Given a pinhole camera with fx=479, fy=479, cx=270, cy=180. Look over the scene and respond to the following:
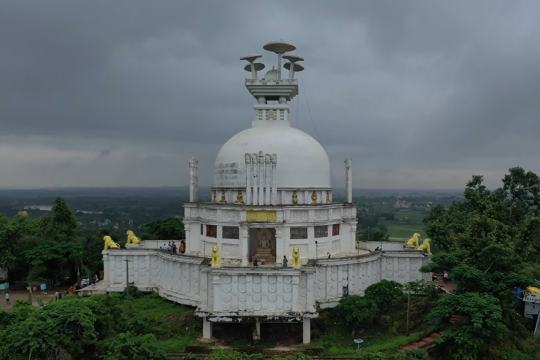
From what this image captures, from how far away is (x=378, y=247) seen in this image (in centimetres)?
4625

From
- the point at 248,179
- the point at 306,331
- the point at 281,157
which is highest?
the point at 281,157

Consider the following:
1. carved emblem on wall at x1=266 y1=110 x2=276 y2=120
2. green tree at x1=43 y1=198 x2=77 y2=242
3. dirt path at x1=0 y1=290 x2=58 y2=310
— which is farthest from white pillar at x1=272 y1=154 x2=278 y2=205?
green tree at x1=43 y1=198 x2=77 y2=242

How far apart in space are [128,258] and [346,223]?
19655 mm

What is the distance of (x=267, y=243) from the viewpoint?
40.9 m

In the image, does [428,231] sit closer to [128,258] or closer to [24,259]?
[128,258]

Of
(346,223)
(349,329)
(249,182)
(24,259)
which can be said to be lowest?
(349,329)

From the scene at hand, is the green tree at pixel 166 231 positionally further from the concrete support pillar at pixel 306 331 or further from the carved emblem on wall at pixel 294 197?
the concrete support pillar at pixel 306 331

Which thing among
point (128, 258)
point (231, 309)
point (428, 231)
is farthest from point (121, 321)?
point (428, 231)

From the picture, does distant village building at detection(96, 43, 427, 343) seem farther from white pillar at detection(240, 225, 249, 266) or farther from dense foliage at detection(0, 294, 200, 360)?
dense foliage at detection(0, 294, 200, 360)

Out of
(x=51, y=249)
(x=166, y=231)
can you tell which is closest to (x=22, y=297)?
(x=51, y=249)

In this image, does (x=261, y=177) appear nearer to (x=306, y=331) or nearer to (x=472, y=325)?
(x=306, y=331)

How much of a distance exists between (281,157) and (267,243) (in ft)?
24.7

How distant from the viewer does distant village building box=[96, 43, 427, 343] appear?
109 feet

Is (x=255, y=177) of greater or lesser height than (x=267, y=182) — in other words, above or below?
above
